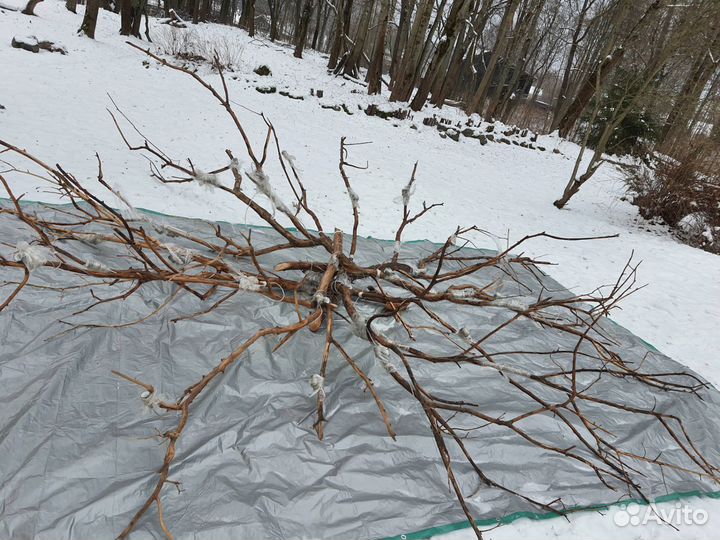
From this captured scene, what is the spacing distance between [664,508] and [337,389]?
4.45 ft

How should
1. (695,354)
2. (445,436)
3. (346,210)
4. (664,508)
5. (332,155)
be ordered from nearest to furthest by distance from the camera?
(664,508), (445,436), (695,354), (346,210), (332,155)

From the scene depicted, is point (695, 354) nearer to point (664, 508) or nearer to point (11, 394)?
point (664, 508)

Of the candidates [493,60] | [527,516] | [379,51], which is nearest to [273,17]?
[379,51]

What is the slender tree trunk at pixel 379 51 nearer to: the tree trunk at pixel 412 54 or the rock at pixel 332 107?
the tree trunk at pixel 412 54

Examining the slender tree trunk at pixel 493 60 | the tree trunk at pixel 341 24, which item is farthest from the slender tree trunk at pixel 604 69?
the tree trunk at pixel 341 24

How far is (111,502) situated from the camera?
1258 mm

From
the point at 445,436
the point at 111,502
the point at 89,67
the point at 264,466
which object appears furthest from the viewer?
the point at 89,67

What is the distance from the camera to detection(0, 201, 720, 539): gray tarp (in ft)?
4.23

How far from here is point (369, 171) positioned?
542 cm

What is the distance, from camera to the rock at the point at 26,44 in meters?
6.34

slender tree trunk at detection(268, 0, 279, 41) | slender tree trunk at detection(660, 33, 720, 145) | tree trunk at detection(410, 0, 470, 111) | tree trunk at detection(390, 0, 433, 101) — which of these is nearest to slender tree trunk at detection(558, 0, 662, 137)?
slender tree trunk at detection(660, 33, 720, 145)

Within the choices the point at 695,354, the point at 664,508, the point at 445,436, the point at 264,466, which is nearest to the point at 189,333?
the point at 264,466

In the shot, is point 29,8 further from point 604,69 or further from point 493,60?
point 604,69

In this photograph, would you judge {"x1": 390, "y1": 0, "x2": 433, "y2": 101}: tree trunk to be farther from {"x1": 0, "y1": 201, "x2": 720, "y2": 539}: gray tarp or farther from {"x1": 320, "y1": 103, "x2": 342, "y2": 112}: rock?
{"x1": 0, "y1": 201, "x2": 720, "y2": 539}: gray tarp
